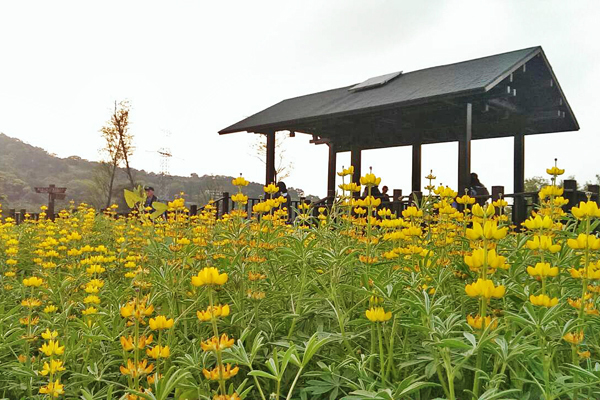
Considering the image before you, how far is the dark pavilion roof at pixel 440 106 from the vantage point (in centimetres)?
888

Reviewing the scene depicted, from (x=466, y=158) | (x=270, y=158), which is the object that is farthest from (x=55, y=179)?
(x=466, y=158)

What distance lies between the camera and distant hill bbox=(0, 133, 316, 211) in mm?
45688

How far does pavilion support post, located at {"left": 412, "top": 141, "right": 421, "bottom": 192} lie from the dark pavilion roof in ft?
1.43

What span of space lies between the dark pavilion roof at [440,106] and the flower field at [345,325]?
22.1 feet

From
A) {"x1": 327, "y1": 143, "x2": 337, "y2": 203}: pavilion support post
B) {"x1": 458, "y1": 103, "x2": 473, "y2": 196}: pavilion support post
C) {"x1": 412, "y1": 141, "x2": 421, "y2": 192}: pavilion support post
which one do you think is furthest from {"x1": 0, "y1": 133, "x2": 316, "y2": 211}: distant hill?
{"x1": 458, "y1": 103, "x2": 473, "y2": 196}: pavilion support post

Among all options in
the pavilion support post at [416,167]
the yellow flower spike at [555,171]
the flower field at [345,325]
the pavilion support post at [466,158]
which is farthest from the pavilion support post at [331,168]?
the flower field at [345,325]

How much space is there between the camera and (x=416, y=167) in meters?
11.9

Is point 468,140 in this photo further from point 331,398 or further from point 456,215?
point 331,398

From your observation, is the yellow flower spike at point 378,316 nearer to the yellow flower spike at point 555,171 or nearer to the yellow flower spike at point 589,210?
the yellow flower spike at point 589,210

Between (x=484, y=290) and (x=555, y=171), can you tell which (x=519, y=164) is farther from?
(x=484, y=290)

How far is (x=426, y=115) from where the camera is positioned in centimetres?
1106

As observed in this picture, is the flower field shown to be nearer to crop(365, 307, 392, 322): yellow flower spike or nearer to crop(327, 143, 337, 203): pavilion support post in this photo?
crop(365, 307, 392, 322): yellow flower spike

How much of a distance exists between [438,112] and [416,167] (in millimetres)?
1726

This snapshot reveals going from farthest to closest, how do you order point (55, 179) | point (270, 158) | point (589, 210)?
point (55, 179) → point (270, 158) → point (589, 210)
